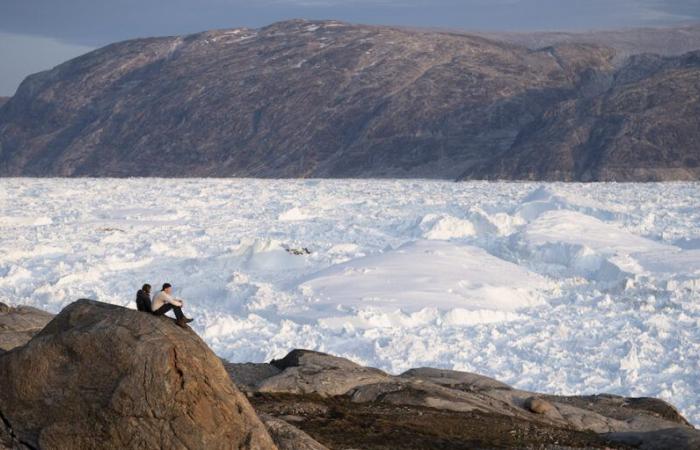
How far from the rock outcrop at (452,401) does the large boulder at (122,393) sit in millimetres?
2611

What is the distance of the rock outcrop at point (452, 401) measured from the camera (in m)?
10.4

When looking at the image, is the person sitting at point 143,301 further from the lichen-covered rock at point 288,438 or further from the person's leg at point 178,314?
the lichen-covered rock at point 288,438

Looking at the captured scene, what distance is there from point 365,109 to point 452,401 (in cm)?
6884

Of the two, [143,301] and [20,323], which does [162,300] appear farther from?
[20,323]

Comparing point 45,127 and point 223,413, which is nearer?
point 223,413

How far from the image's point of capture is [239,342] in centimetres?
1830

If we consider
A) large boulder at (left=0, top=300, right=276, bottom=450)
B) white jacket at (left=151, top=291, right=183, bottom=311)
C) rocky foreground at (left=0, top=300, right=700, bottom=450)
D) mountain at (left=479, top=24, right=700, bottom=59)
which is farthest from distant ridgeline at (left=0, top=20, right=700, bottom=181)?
large boulder at (left=0, top=300, right=276, bottom=450)

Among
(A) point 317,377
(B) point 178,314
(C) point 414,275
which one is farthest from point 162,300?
(C) point 414,275

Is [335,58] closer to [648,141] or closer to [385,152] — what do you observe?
[385,152]

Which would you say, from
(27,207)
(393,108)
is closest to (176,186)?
(27,207)

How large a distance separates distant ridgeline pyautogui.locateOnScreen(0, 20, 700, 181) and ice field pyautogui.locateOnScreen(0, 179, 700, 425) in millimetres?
22771

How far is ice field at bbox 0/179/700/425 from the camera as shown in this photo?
1766cm

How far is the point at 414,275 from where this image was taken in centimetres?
2300

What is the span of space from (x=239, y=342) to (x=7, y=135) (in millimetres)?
84348
